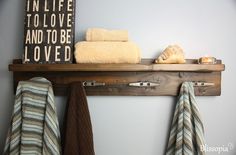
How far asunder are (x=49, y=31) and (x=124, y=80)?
37 cm

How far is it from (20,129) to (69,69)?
309mm

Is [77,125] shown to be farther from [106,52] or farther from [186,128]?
[186,128]

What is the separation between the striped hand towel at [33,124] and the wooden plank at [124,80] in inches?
2.7

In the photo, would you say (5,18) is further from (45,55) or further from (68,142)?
(68,142)

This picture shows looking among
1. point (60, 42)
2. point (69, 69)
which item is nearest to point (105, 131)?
point (69, 69)

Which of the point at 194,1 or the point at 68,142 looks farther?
the point at 194,1

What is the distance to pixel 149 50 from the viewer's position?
1000mm

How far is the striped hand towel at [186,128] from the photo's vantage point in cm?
89

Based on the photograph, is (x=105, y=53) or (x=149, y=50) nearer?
(x=105, y=53)

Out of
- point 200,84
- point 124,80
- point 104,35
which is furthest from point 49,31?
point 200,84

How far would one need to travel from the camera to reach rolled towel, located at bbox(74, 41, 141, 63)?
0.88 m

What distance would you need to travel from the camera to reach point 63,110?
0.99 metres

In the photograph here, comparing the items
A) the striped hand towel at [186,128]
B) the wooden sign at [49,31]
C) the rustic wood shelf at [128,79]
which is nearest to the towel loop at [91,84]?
the rustic wood shelf at [128,79]

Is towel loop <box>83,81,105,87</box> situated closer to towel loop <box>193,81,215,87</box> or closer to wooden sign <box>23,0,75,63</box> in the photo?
wooden sign <box>23,0,75,63</box>
